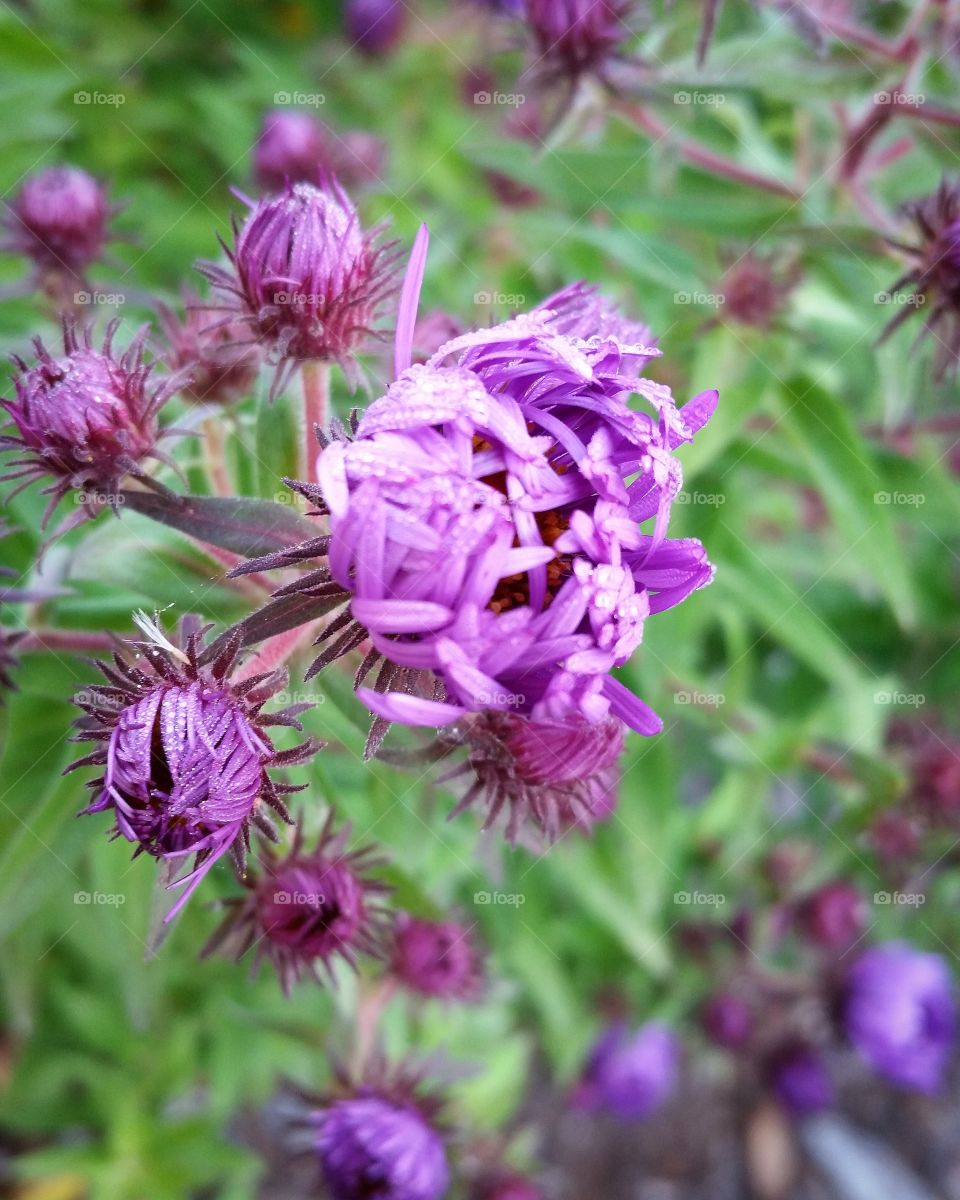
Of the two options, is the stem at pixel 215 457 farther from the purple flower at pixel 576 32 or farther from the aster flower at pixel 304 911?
the purple flower at pixel 576 32

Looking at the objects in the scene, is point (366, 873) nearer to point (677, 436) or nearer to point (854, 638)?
point (677, 436)

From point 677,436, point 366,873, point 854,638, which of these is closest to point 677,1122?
point 854,638

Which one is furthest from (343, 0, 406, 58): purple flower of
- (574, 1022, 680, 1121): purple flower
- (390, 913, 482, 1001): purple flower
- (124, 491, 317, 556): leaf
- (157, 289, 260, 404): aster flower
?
(574, 1022, 680, 1121): purple flower

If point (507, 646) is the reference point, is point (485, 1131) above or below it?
below

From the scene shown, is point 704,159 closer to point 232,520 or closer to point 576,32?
point 576,32

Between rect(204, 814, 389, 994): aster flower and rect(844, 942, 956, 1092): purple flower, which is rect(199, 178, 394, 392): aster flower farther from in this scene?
rect(844, 942, 956, 1092): purple flower

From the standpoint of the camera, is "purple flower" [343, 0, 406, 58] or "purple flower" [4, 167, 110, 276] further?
"purple flower" [343, 0, 406, 58]

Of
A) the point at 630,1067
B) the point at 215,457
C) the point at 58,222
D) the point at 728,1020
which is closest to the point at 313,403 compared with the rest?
the point at 215,457
